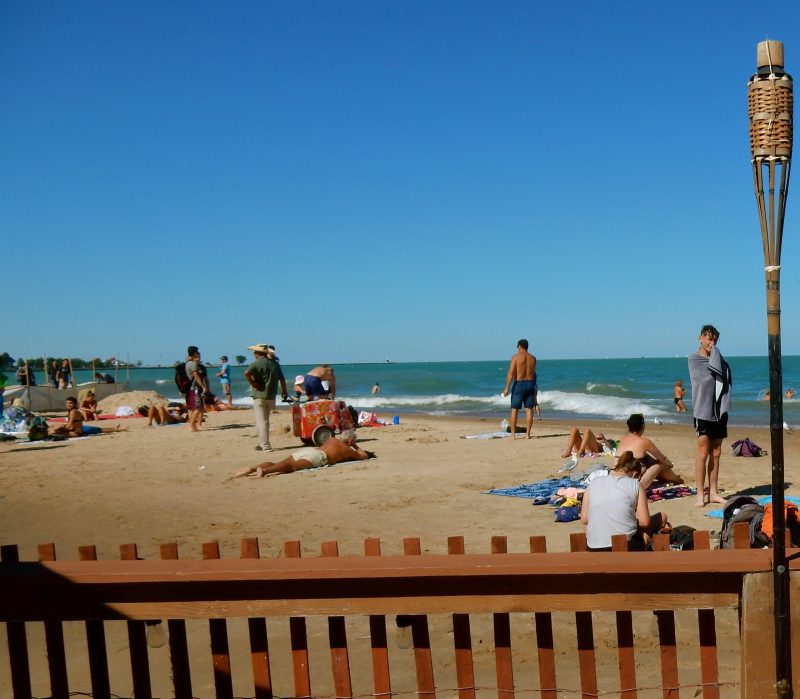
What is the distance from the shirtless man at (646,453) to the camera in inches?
281

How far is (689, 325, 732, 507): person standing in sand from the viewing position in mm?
7176

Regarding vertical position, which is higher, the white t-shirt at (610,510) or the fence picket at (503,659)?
the fence picket at (503,659)

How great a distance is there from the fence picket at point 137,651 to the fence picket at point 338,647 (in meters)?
0.65

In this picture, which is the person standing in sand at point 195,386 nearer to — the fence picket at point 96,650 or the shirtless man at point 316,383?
the shirtless man at point 316,383

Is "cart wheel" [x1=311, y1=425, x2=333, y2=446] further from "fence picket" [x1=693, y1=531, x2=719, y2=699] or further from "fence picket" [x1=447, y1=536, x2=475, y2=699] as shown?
"fence picket" [x1=693, y1=531, x2=719, y2=699]

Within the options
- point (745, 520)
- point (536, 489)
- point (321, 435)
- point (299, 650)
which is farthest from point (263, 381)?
point (299, 650)

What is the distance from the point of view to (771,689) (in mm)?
2473

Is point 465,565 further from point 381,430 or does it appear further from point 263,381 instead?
point 381,430

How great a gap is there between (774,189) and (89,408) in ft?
73.0

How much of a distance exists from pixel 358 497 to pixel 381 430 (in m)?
7.84

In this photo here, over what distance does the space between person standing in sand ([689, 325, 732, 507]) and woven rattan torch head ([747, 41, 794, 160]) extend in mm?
4768

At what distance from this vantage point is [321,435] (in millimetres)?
12414

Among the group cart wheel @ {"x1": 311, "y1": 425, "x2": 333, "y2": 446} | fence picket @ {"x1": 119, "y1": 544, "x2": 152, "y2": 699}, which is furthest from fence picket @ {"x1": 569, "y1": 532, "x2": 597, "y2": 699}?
cart wheel @ {"x1": 311, "y1": 425, "x2": 333, "y2": 446}

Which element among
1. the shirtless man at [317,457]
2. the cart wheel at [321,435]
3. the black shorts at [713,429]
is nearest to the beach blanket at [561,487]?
the black shorts at [713,429]
